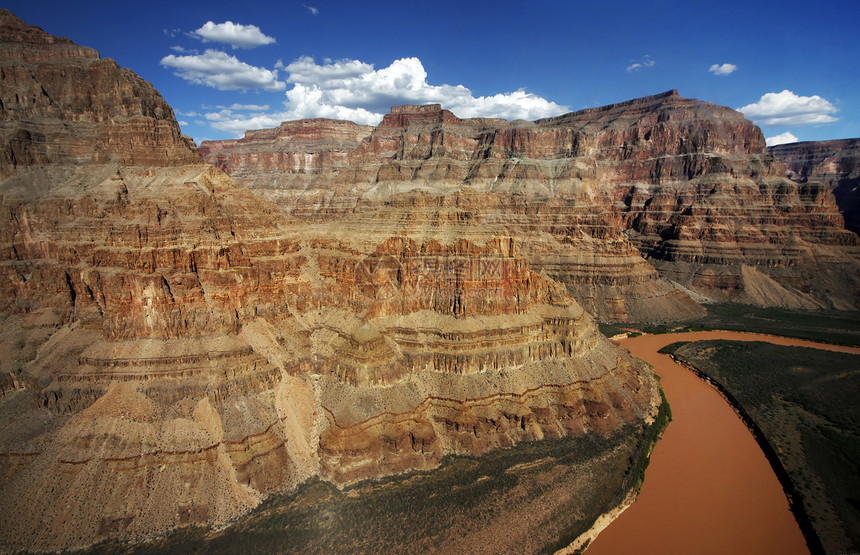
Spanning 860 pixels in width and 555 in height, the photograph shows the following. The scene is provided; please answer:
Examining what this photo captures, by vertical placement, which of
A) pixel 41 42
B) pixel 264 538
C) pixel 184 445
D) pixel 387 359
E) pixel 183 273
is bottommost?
pixel 264 538

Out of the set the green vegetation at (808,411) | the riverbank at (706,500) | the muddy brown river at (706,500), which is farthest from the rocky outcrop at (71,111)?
the green vegetation at (808,411)

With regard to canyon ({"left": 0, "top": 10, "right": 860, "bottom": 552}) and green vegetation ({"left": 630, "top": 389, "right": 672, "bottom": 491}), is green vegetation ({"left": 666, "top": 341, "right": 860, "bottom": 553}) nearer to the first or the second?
green vegetation ({"left": 630, "top": 389, "right": 672, "bottom": 491})

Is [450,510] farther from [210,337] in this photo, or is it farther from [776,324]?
[776,324]

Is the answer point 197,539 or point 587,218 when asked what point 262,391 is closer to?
point 197,539

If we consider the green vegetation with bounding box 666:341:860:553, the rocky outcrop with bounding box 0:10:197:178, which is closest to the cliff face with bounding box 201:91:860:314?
the green vegetation with bounding box 666:341:860:553

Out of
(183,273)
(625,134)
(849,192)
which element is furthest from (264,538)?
(849,192)

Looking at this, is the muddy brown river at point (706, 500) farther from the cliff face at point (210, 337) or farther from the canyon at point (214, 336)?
the cliff face at point (210, 337)
